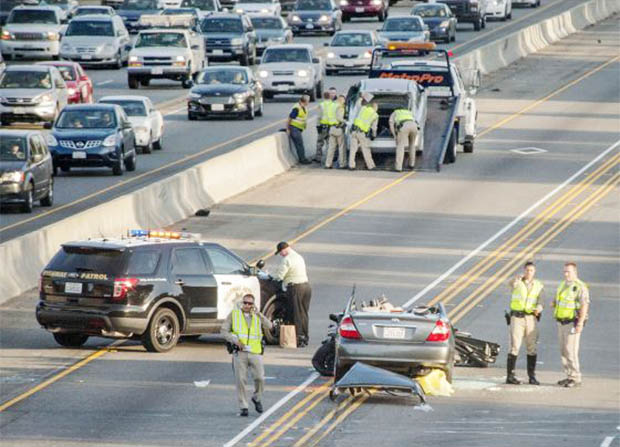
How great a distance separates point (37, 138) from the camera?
39.1 metres

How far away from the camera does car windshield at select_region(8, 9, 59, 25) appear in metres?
68.2

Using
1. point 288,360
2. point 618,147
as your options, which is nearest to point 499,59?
point 618,147

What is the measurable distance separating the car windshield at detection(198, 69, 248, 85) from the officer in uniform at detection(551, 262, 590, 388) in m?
31.0

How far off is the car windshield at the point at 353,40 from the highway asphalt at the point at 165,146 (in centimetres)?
123

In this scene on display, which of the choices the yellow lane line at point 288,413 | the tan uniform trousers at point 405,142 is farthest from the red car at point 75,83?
the yellow lane line at point 288,413

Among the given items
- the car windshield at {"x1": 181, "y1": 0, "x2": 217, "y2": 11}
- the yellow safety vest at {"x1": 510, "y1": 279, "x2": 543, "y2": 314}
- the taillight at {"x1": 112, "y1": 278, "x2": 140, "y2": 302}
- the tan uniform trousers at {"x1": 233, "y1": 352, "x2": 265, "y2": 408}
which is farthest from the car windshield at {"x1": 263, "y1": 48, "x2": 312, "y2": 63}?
the tan uniform trousers at {"x1": 233, "y1": 352, "x2": 265, "y2": 408}

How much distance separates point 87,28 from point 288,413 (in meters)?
45.3

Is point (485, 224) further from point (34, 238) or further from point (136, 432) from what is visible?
point (136, 432)

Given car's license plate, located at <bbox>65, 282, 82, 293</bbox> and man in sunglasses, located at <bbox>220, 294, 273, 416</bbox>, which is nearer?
man in sunglasses, located at <bbox>220, 294, 273, 416</bbox>

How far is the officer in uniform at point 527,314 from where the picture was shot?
24281 millimetres

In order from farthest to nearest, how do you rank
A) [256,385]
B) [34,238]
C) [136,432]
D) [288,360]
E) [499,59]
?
[499,59] → [34,238] → [288,360] → [256,385] → [136,432]

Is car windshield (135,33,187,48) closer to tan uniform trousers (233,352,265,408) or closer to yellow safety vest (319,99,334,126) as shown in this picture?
yellow safety vest (319,99,334,126)

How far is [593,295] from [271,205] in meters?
11.2

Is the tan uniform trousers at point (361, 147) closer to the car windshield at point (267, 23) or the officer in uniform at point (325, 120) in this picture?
the officer in uniform at point (325, 120)
